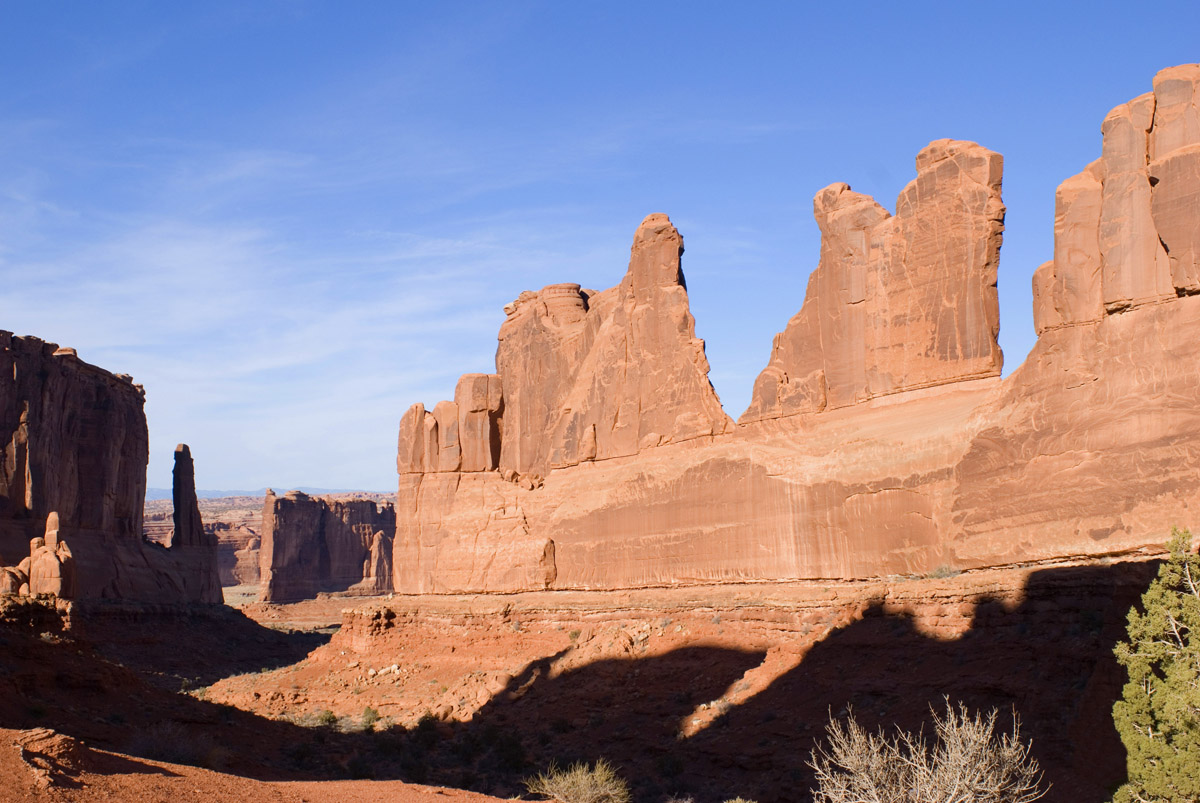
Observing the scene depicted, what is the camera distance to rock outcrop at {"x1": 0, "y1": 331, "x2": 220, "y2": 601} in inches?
1959

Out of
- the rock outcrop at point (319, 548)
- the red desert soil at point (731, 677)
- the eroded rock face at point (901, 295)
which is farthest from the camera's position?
the rock outcrop at point (319, 548)

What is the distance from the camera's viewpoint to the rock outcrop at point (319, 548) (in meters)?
86.8

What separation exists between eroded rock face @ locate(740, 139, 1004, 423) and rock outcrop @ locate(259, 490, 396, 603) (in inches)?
2685

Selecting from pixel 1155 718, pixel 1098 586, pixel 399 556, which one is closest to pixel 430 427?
pixel 399 556

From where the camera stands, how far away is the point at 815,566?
22828 millimetres

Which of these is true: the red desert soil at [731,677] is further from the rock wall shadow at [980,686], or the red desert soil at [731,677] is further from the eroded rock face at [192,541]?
the eroded rock face at [192,541]

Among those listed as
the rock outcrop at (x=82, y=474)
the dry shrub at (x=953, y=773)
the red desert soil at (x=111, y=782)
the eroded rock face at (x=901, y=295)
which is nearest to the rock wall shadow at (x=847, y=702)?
the dry shrub at (x=953, y=773)

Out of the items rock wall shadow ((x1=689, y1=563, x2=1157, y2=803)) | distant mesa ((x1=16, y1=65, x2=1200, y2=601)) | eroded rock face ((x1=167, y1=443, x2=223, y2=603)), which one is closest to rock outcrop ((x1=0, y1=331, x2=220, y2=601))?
eroded rock face ((x1=167, y1=443, x2=223, y2=603))

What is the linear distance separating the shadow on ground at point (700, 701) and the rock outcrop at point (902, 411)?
1758mm

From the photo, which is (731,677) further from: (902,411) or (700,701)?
(902,411)

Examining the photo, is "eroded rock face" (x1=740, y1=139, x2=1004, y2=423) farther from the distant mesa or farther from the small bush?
the small bush

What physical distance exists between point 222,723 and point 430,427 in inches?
637

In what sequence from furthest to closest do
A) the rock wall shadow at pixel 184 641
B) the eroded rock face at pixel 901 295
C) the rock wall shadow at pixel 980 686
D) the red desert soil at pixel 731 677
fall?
the rock wall shadow at pixel 184 641, the eroded rock face at pixel 901 295, the red desert soil at pixel 731 677, the rock wall shadow at pixel 980 686

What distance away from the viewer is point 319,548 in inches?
3556
